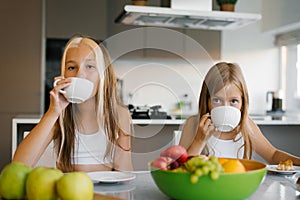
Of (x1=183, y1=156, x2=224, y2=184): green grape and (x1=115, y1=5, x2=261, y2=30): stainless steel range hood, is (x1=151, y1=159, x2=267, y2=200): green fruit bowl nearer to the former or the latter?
(x1=183, y1=156, x2=224, y2=184): green grape

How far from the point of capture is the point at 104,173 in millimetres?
1318

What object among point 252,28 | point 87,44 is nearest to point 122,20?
point 252,28

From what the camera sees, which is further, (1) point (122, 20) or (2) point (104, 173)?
(1) point (122, 20)

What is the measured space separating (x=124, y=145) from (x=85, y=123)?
0.24m

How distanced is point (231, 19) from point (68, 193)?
2633mm

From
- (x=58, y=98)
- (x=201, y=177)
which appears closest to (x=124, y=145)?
(x=58, y=98)

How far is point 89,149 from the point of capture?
154 centimetres

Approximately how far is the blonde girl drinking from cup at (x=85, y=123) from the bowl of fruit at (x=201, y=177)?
40 cm

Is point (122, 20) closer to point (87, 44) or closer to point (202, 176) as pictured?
point (87, 44)

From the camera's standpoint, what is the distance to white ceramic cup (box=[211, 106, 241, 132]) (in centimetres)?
131

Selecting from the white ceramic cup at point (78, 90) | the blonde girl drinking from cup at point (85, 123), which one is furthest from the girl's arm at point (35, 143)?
the white ceramic cup at point (78, 90)

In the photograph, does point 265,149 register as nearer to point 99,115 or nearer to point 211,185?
point 99,115

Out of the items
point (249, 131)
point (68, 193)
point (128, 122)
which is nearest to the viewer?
point (68, 193)

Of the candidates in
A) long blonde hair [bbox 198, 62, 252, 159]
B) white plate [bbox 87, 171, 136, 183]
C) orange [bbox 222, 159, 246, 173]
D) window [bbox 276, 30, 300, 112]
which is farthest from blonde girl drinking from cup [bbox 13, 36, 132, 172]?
window [bbox 276, 30, 300, 112]
